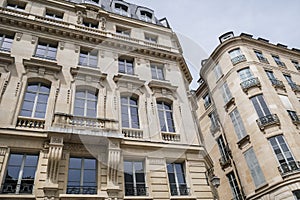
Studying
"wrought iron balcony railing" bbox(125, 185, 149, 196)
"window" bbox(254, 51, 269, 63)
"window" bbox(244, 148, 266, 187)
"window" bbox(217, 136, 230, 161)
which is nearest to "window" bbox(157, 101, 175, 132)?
"wrought iron balcony railing" bbox(125, 185, 149, 196)

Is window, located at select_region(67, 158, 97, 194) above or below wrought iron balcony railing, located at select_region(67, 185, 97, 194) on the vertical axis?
above

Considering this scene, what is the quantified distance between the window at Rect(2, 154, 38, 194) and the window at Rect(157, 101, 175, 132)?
6.15 metres

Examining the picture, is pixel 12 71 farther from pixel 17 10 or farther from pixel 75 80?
pixel 17 10

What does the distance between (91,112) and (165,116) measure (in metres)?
3.96

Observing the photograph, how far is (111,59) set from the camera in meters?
13.9

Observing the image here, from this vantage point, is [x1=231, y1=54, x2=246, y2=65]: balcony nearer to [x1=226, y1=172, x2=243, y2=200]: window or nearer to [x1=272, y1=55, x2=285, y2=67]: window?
[x1=272, y1=55, x2=285, y2=67]: window

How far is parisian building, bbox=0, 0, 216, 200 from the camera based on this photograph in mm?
8781

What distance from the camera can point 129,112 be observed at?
39.1ft

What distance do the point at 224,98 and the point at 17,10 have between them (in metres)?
17.1

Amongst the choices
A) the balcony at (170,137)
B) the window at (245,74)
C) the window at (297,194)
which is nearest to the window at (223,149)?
the window at (245,74)

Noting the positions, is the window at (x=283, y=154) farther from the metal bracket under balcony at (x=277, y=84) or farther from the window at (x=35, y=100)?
the window at (x=35, y=100)

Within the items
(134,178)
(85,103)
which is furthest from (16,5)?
(134,178)

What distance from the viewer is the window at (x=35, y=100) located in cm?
1010

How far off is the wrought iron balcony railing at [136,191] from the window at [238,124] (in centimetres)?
1111
